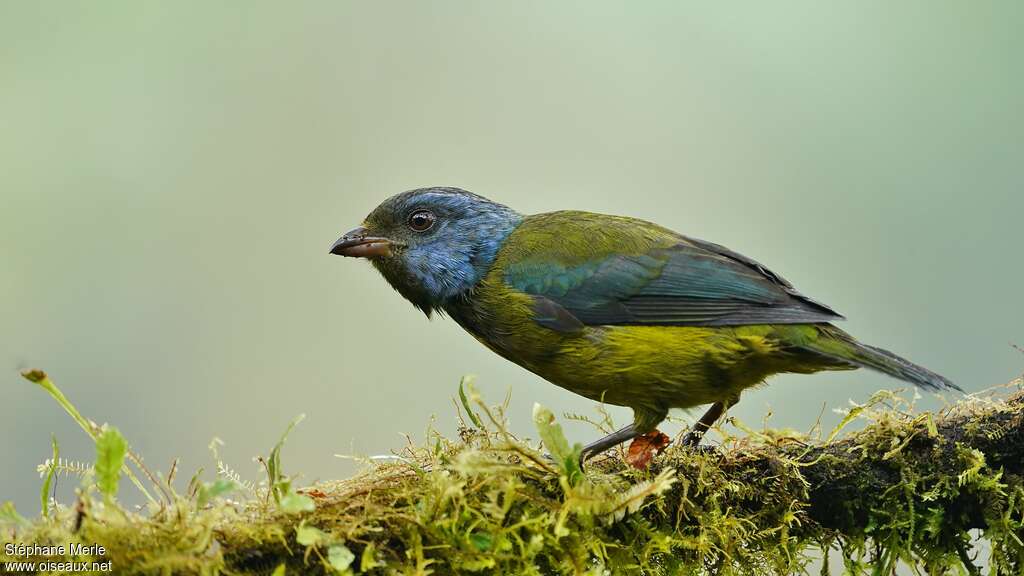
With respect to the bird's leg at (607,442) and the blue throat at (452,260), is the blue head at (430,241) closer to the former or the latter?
the blue throat at (452,260)

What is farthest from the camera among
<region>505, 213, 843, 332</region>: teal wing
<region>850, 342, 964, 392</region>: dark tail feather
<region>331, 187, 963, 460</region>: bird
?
<region>505, 213, 843, 332</region>: teal wing

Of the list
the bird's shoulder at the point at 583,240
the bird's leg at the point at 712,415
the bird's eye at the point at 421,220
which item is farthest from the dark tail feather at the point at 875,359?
the bird's eye at the point at 421,220

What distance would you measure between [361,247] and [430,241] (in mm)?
360

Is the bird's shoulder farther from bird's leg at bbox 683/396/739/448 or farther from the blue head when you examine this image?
bird's leg at bbox 683/396/739/448

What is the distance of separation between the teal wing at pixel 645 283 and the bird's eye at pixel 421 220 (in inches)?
22.4

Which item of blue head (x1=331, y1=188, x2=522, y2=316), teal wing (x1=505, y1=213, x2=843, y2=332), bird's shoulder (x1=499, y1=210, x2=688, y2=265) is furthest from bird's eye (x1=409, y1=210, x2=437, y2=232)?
teal wing (x1=505, y1=213, x2=843, y2=332)

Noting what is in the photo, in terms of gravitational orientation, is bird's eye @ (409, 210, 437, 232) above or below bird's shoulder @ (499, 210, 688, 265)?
below

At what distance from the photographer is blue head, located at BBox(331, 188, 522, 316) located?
477cm

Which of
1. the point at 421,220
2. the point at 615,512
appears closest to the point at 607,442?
the point at 615,512

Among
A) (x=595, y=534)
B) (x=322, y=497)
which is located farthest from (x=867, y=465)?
(x=322, y=497)

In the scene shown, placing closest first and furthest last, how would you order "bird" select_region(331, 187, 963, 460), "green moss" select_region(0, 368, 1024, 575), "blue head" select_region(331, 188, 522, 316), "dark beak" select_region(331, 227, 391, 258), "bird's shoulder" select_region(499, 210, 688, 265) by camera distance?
"green moss" select_region(0, 368, 1024, 575) < "bird" select_region(331, 187, 963, 460) < "bird's shoulder" select_region(499, 210, 688, 265) < "blue head" select_region(331, 188, 522, 316) < "dark beak" select_region(331, 227, 391, 258)

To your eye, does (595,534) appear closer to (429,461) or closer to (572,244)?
(429,461)

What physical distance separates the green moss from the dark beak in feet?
5.92

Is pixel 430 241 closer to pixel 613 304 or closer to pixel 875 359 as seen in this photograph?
pixel 613 304
